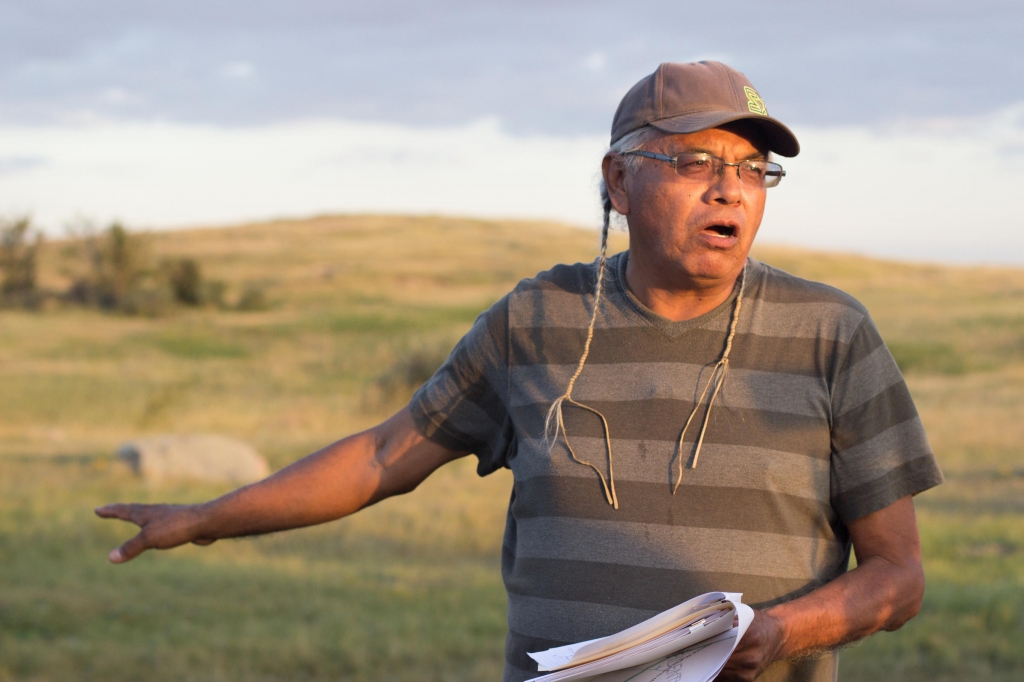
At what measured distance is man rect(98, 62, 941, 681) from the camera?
2.27 meters

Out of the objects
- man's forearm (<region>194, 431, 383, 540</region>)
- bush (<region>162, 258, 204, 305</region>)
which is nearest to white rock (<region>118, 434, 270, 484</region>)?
man's forearm (<region>194, 431, 383, 540</region>)

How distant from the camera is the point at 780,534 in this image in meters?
2.28

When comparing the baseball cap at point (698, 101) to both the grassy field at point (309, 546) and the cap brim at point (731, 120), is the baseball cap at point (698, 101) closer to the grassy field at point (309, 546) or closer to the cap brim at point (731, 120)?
the cap brim at point (731, 120)

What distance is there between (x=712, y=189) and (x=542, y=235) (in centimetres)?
7082

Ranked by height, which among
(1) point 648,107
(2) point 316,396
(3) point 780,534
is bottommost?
(2) point 316,396

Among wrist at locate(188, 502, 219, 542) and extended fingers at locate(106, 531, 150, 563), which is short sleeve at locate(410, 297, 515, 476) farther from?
extended fingers at locate(106, 531, 150, 563)

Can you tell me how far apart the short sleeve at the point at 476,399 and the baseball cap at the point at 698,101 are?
22.9 inches

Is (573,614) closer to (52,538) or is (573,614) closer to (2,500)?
(52,538)

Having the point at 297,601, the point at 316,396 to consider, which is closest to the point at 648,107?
the point at 297,601

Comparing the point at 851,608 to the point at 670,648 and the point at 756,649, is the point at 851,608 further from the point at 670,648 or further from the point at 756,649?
the point at 670,648

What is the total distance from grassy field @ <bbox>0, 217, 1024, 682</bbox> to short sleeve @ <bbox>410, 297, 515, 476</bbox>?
76 cm

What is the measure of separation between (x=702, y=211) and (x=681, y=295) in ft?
0.65

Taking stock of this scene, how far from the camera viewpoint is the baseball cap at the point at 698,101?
7.68 feet

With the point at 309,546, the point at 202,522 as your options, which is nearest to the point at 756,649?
the point at 202,522
